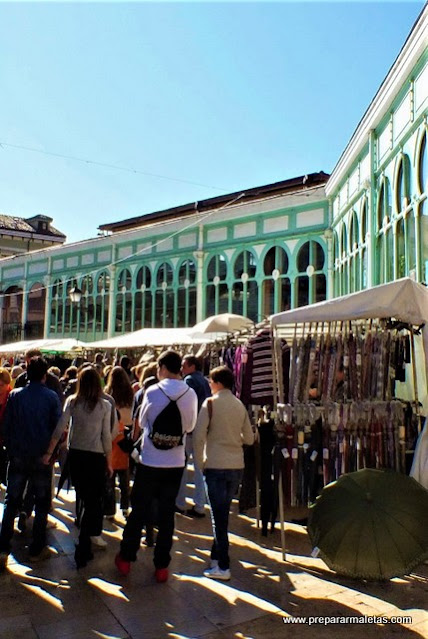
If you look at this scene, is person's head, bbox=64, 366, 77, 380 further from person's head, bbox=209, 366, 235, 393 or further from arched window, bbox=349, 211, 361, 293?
arched window, bbox=349, 211, 361, 293

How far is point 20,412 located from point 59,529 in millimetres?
1828

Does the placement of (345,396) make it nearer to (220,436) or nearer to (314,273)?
(220,436)

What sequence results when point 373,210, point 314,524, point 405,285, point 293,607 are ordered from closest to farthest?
point 293,607, point 314,524, point 405,285, point 373,210

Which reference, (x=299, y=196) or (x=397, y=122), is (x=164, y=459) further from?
(x=299, y=196)

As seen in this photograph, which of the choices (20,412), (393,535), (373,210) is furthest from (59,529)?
(373,210)

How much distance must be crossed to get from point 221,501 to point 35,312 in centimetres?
2310

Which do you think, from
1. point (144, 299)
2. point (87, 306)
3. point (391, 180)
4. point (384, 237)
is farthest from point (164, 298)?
point (391, 180)

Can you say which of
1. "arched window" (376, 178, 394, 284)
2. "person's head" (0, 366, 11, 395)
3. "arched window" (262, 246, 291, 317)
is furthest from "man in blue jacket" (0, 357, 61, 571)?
"arched window" (262, 246, 291, 317)

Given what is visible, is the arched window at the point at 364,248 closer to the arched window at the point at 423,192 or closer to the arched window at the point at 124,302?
the arched window at the point at 423,192

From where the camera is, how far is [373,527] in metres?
4.37

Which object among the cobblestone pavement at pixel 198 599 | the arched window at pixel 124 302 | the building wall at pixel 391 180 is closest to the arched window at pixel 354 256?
the building wall at pixel 391 180

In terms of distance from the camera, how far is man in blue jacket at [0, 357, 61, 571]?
15.9ft

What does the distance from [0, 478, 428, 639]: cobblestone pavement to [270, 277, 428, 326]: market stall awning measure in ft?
7.42

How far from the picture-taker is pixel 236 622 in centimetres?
384
